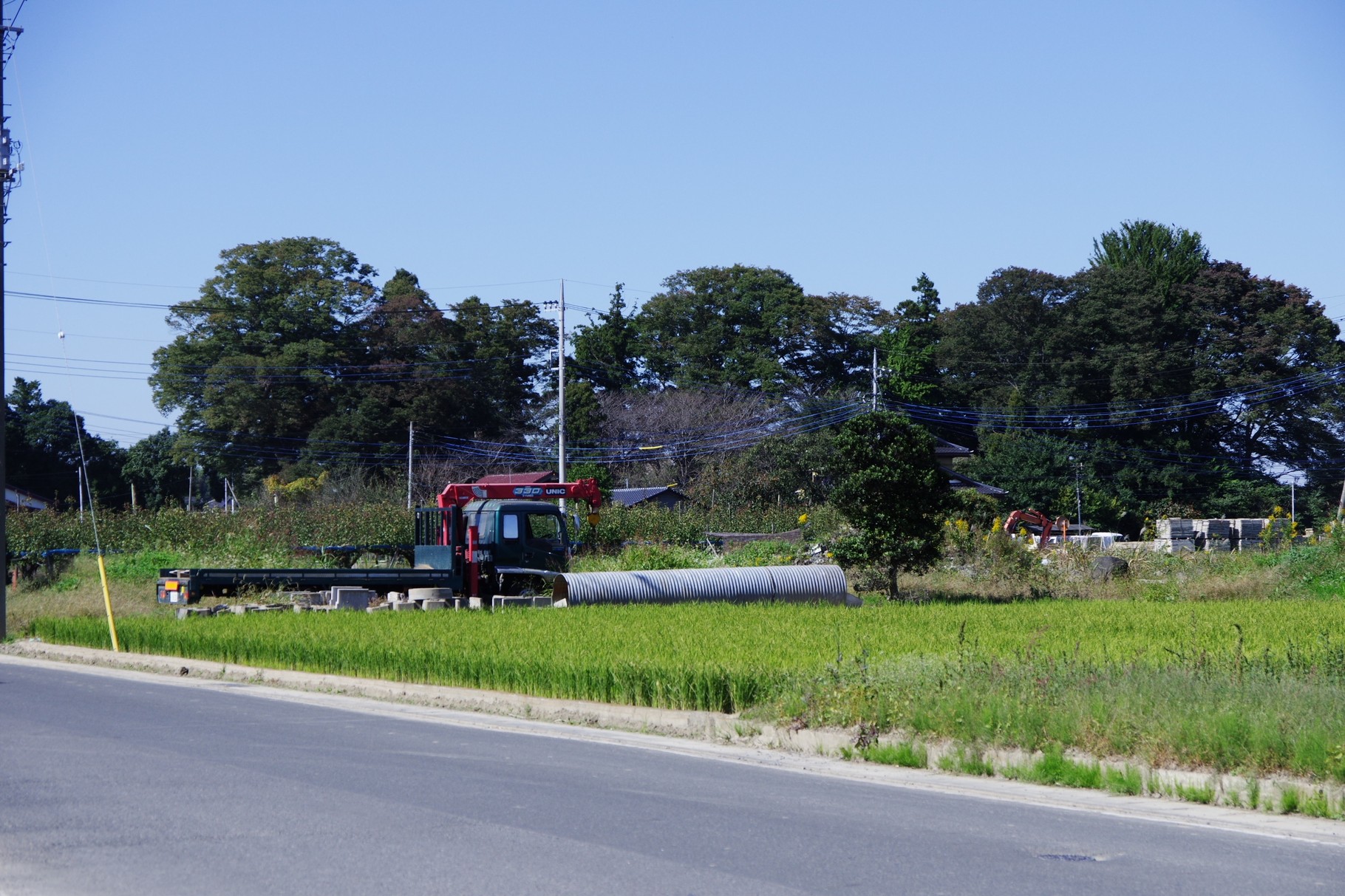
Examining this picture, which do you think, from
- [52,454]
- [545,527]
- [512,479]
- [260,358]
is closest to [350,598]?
[545,527]

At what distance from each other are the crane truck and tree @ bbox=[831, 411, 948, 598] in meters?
6.37

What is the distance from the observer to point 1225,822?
877 cm

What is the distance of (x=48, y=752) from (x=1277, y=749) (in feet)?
33.1

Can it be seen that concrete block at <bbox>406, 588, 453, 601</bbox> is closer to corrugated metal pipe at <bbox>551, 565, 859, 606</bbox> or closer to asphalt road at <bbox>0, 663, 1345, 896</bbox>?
corrugated metal pipe at <bbox>551, 565, 859, 606</bbox>

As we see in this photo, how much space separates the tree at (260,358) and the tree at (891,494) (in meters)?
45.8

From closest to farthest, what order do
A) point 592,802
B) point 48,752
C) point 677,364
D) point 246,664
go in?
1. point 592,802
2. point 48,752
3. point 246,664
4. point 677,364

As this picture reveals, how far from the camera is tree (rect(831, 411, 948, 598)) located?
3061cm

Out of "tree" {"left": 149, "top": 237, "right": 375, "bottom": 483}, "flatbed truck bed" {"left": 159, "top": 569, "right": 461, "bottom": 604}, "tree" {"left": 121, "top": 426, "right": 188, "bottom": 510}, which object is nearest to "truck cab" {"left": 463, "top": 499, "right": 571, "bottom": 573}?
"flatbed truck bed" {"left": 159, "top": 569, "right": 461, "bottom": 604}

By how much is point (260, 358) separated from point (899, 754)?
6509cm

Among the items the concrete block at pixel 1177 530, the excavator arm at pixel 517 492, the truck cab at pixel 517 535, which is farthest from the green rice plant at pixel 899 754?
the concrete block at pixel 1177 530

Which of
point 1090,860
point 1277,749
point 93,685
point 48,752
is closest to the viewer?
point 1090,860

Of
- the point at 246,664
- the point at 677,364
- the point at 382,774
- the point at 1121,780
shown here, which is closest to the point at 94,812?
the point at 382,774

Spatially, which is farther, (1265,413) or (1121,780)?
Answer: (1265,413)

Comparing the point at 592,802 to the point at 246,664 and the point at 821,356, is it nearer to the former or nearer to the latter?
the point at 246,664
